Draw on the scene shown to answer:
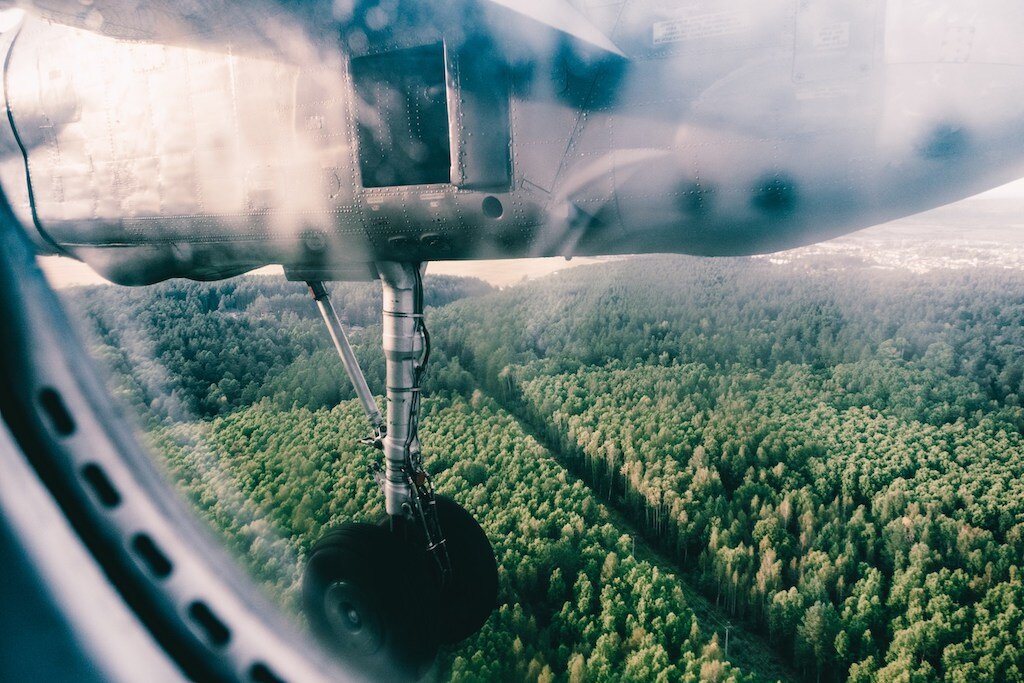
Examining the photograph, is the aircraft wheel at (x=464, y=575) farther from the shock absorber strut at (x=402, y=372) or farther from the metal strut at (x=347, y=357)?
the metal strut at (x=347, y=357)

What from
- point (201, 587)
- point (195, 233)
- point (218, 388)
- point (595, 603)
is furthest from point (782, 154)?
point (218, 388)

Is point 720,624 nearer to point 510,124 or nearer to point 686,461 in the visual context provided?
point 686,461

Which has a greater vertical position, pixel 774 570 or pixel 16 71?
pixel 16 71

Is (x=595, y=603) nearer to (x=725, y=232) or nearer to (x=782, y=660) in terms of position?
(x=782, y=660)

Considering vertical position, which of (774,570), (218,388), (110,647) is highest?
(110,647)

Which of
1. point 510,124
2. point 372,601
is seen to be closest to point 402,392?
point 372,601

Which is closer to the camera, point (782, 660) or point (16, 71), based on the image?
point (16, 71)
